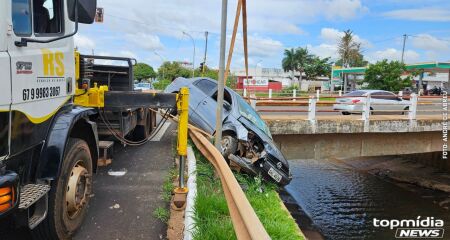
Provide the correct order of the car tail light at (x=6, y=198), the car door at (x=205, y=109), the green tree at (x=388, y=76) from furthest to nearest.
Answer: the green tree at (x=388, y=76)
the car door at (x=205, y=109)
the car tail light at (x=6, y=198)

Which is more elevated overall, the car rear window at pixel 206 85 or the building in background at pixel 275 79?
the building in background at pixel 275 79

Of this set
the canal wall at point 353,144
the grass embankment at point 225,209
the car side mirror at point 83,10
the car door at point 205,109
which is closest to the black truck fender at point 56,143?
the car side mirror at point 83,10

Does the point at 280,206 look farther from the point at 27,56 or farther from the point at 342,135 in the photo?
the point at 342,135

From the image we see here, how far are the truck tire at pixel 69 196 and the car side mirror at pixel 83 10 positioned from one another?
1.22 meters

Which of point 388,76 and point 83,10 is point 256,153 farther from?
point 388,76

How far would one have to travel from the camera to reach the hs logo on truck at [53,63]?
10.8 ft

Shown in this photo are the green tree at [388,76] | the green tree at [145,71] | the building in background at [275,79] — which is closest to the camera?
the green tree at [388,76]

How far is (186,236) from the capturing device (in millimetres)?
3693

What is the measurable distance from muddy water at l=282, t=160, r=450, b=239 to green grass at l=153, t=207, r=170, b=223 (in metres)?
6.00

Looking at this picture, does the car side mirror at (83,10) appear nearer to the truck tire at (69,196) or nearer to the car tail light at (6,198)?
the truck tire at (69,196)

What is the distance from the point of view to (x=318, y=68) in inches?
2692

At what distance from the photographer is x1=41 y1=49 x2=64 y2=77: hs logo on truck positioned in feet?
10.8

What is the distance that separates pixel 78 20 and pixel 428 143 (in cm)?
1332

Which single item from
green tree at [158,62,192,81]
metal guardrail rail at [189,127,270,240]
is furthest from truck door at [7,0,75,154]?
green tree at [158,62,192,81]
